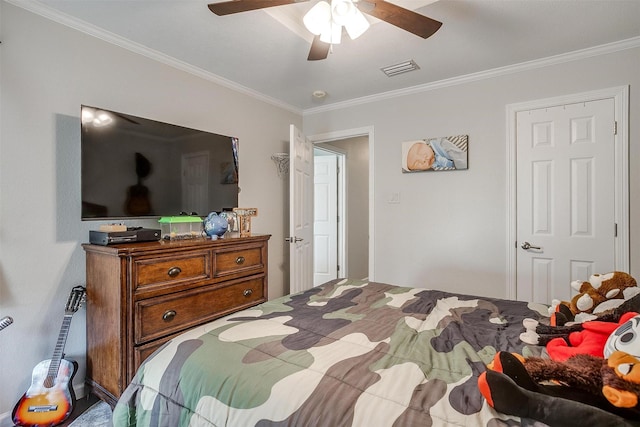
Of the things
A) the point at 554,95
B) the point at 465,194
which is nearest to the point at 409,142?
the point at 465,194

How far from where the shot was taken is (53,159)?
194 cm

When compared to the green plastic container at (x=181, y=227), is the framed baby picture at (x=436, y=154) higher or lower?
higher

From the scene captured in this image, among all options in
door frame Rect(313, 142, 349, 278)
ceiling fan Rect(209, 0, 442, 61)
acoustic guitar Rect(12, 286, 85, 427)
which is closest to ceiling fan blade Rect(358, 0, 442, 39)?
ceiling fan Rect(209, 0, 442, 61)

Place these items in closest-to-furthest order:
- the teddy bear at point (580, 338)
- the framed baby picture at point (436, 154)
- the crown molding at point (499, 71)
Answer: the teddy bear at point (580, 338) < the crown molding at point (499, 71) < the framed baby picture at point (436, 154)

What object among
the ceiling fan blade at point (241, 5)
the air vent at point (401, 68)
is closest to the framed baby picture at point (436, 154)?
the air vent at point (401, 68)

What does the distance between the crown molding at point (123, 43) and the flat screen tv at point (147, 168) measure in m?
0.60

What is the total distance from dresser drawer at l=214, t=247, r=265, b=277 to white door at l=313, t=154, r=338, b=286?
2.27 metres

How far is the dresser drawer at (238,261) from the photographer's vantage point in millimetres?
2230

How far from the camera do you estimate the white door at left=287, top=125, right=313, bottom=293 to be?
10.4ft

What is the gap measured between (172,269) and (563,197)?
9.75ft

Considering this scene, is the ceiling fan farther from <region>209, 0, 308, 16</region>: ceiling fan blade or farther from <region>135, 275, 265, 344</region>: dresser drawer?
<region>135, 275, 265, 344</region>: dresser drawer

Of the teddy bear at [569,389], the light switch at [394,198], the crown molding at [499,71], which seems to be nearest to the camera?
the teddy bear at [569,389]

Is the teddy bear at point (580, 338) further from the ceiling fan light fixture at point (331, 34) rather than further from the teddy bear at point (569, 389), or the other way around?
the ceiling fan light fixture at point (331, 34)

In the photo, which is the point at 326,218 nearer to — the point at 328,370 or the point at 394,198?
the point at 394,198
